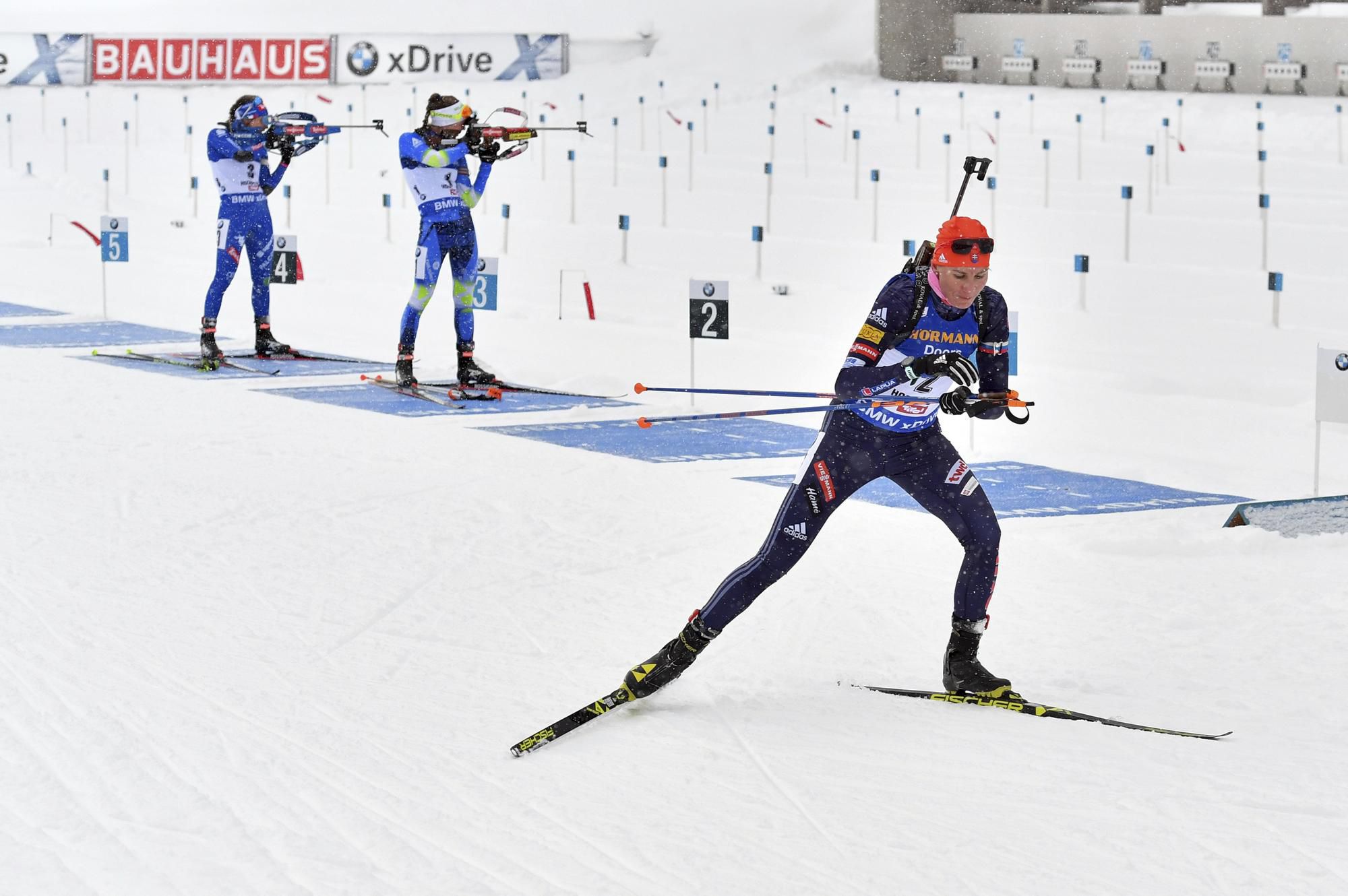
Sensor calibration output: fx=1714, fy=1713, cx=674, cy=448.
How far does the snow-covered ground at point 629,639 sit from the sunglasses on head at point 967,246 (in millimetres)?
1311

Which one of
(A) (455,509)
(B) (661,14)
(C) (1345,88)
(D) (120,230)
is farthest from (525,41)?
(A) (455,509)

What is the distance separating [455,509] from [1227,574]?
3.28 metres

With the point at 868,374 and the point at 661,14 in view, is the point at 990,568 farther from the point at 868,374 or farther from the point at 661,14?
the point at 661,14

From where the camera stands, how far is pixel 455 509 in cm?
764

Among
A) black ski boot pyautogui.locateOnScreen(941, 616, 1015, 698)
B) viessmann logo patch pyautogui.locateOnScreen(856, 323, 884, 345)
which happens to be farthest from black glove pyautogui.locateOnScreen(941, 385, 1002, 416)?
black ski boot pyautogui.locateOnScreen(941, 616, 1015, 698)

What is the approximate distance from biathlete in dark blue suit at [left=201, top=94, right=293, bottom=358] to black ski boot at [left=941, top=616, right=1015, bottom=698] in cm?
792

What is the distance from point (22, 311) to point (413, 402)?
6.18 meters


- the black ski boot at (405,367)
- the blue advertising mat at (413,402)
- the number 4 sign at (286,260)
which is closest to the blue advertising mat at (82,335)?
the number 4 sign at (286,260)

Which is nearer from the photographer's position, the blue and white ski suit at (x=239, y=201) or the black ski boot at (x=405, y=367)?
the black ski boot at (x=405, y=367)

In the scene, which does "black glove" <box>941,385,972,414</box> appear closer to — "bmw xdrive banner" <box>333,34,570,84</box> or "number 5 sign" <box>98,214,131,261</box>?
"number 5 sign" <box>98,214,131,261</box>

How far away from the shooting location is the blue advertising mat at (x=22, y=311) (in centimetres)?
1504

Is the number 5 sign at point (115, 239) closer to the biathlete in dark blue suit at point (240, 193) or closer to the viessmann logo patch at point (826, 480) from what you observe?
the biathlete in dark blue suit at point (240, 193)

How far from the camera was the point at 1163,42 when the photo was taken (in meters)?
30.6

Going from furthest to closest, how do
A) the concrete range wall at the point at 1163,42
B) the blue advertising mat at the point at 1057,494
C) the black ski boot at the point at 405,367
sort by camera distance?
the concrete range wall at the point at 1163,42
the black ski boot at the point at 405,367
the blue advertising mat at the point at 1057,494
